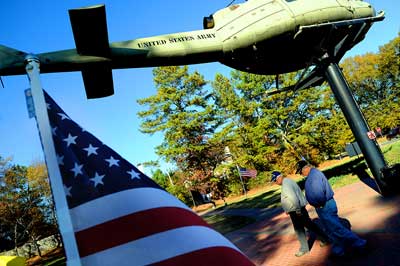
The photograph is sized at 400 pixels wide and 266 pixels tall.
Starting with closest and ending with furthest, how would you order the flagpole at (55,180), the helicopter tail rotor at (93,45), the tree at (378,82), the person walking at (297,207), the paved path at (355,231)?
1. the flagpole at (55,180)
2. the helicopter tail rotor at (93,45)
3. the paved path at (355,231)
4. the person walking at (297,207)
5. the tree at (378,82)

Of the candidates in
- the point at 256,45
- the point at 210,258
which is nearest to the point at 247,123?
the point at 256,45

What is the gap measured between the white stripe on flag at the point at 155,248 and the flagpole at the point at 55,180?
0.22 meters

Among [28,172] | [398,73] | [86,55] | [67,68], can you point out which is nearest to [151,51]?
[86,55]

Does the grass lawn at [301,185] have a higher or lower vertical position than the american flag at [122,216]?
lower

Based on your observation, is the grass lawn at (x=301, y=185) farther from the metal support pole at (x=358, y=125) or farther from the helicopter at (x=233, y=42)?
the helicopter at (x=233, y=42)

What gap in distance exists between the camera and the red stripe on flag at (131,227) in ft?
6.18

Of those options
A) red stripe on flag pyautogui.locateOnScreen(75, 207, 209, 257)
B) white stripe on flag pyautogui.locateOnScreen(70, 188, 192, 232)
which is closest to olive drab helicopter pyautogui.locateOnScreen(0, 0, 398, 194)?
white stripe on flag pyautogui.locateOnScreen(70, 188, 192, 232)

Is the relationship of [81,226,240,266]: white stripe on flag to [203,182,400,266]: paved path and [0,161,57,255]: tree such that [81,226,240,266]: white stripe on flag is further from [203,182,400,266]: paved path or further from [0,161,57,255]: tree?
[0,161,57,255]: tree

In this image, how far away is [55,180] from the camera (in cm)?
178

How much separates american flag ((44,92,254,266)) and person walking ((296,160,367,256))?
4.19m

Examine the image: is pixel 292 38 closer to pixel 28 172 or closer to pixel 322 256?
pixel 322 256

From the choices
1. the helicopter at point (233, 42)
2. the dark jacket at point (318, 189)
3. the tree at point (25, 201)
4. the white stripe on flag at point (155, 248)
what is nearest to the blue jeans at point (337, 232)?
the dark jacket at point (318, 189)

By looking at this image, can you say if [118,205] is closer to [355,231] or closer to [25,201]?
[355,231]

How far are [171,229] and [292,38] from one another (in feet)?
28.7
